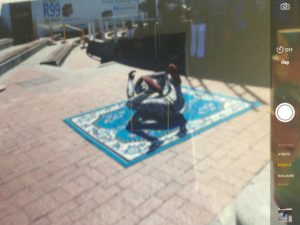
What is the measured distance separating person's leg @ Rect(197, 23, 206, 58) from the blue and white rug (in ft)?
13.4

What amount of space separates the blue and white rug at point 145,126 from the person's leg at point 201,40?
13.4 ft

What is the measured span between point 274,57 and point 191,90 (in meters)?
6.72

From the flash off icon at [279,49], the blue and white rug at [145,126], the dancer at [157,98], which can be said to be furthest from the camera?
the dancer at [157,98]

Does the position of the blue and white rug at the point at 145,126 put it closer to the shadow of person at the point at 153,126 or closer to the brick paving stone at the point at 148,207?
the shadow of person at the point at 153,126

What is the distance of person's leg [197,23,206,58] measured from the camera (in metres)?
10.8

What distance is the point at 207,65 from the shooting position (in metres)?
10.5

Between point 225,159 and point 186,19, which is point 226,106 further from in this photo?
point 186,19

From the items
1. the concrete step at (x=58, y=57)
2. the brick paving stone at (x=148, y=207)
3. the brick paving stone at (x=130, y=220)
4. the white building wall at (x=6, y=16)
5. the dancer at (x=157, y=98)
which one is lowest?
the brick paving stone at (x=130, y=220)

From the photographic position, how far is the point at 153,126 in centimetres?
597

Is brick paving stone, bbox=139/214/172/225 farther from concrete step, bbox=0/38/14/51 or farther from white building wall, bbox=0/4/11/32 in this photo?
white building wall, bbox=0/4/11/32

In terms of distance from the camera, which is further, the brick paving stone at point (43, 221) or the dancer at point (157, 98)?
the dancer at point (157, 98)

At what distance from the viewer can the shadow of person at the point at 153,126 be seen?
547cm

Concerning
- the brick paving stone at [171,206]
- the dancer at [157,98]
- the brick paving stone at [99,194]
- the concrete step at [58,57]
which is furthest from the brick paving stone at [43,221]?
the concrete step at [58,57]

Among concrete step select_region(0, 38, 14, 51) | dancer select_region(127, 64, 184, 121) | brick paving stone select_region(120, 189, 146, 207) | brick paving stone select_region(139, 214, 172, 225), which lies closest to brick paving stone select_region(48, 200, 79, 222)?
brick paving stone select_region(120, 189, 146, 207)
